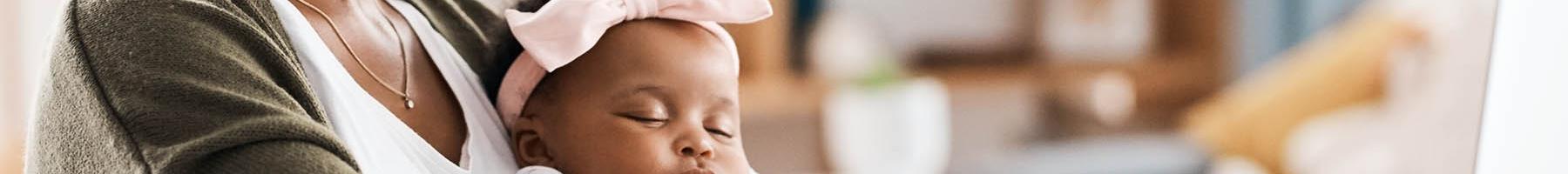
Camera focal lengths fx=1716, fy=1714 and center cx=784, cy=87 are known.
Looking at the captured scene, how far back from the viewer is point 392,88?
2.50 ft

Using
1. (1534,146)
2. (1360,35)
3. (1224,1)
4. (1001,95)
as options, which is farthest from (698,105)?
(1534,146)

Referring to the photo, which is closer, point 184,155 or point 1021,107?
point 184,155

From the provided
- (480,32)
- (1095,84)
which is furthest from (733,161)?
(1095,84)

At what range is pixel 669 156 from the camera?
2.65 feet

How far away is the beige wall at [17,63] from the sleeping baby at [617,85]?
19.9 inches

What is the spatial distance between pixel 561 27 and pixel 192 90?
162mm

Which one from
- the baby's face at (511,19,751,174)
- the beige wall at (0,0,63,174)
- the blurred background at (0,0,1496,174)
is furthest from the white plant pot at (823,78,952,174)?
the beige wall at (0,0,63,174)

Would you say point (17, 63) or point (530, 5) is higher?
point (530, 5)

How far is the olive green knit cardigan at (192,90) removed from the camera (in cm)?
71

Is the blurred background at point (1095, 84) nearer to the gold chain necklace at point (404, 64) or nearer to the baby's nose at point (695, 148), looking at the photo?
the baby's nose at point (695, 148)

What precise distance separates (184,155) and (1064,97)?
486mm

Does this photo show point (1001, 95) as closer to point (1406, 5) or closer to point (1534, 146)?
point (1406, 5)

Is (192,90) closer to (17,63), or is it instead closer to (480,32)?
(480,32)

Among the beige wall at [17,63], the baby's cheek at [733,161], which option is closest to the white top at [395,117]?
the baby's cheek at [733,161]
